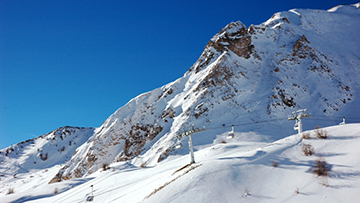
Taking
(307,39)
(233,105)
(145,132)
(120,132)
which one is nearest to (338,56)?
(307,39)

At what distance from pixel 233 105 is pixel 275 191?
31705 mm

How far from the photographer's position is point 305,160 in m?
12.2

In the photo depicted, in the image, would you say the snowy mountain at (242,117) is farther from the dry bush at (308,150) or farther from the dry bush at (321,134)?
the dry bush at (321,134)

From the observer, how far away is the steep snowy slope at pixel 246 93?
3816 cm

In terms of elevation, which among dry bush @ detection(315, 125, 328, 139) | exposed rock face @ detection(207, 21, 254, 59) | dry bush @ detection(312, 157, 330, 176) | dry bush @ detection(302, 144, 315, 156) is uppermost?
exposed rock face @ detection(207, 21, 254, 59)

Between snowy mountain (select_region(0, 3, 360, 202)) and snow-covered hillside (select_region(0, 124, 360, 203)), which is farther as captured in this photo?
snowy mountain (select_region(0, 3, 360, 202))

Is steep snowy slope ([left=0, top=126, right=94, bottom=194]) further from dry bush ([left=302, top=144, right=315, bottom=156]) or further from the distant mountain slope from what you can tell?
dry bush ([left=302, top=144, right=315, bottom=156])

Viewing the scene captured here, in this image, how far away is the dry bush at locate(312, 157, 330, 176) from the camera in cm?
1027

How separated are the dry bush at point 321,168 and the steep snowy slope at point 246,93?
74.4ft

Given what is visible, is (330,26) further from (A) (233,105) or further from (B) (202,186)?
(B) (202,186)

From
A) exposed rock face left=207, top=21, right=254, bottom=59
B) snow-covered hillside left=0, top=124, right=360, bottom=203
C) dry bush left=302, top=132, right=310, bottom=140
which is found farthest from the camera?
exposed rock face left=207, top=21, right=254, bottom=59

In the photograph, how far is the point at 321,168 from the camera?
10.4 m

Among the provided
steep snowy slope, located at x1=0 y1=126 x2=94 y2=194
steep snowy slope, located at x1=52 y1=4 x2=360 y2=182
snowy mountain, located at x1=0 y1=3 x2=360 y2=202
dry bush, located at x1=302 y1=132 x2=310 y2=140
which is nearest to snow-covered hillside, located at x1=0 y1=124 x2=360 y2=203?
snowy mountain, located at x1=0 y1=3 x2=360 y2=202

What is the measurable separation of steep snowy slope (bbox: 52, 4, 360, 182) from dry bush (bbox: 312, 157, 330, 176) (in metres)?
22.7
